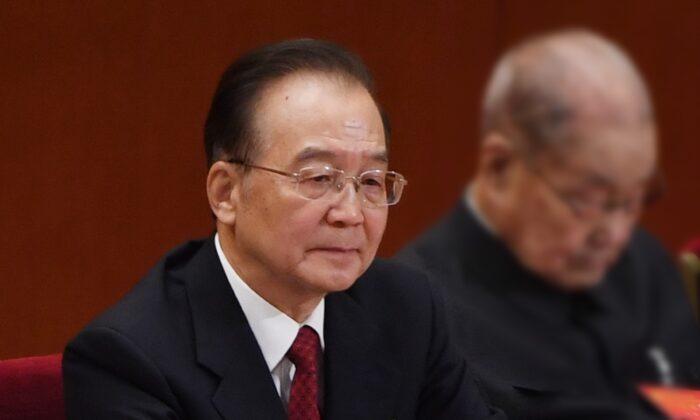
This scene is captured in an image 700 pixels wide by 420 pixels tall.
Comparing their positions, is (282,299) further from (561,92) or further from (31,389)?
(561,92)

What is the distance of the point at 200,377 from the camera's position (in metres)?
1.38

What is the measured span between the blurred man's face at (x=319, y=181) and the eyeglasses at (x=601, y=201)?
2.66 feet

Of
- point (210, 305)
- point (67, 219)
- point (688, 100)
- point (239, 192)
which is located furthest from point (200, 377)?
point (688, 100)

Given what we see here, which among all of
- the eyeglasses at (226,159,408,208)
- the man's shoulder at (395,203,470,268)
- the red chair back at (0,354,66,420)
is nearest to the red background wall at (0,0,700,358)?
the eyeglasses at (226,159,408,208)

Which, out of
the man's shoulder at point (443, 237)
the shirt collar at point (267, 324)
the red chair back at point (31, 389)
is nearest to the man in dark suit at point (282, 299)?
the shirt collar at point (267, 324)

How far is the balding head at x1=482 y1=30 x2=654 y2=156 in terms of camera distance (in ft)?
1.46

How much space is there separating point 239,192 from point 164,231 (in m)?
0.62

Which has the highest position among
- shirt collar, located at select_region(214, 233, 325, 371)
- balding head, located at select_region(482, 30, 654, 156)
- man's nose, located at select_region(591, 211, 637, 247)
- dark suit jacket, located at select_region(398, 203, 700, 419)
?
balding head, located at select_region(482, 30, 654, 156)

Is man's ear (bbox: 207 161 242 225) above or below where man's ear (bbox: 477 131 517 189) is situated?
below

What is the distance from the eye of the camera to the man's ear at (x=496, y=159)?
17.8 inches

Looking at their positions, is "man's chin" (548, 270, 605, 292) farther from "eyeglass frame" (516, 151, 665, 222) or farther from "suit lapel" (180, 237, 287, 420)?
"suit lapel" (180, 237, 287, 420)

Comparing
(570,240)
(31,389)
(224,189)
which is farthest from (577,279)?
(31,389)

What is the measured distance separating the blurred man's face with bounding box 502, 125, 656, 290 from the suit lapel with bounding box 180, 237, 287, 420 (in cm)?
96

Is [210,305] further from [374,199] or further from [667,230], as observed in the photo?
[667,230]
